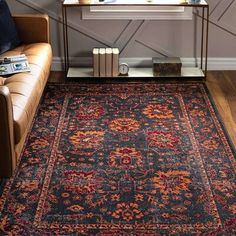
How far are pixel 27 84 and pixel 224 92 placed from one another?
1.72 meters

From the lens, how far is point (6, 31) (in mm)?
3922

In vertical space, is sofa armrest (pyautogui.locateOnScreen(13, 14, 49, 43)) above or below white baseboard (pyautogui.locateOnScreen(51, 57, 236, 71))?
above

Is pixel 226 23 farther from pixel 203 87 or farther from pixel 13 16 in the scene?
pixel 13 16

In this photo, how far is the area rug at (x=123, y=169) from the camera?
2584mm

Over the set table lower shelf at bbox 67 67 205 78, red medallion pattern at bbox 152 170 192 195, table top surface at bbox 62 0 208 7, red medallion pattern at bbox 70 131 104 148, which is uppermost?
table top surface at bbox 62 0 208 7

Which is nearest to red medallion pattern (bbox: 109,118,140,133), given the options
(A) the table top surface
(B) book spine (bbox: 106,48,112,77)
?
(B) book spine (bbox: 106,48,112,77)

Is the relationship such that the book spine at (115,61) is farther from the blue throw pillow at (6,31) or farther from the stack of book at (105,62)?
the blue throw pillow at (6,31)

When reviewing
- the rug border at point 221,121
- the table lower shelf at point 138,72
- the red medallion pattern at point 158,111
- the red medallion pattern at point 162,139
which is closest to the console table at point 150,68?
the table lower shelf at point 138,72

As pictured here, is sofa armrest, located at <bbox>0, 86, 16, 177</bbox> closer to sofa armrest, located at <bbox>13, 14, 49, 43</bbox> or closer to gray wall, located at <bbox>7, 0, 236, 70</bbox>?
sofa armrest, located at <bbox>13, 14, 49, 43</bbox>

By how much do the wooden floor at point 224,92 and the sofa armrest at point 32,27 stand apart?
0.47 metres

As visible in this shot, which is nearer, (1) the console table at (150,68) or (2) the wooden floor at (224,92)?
(2) the wooden floor at (224,92)

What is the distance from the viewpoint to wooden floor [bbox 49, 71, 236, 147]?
369 cm

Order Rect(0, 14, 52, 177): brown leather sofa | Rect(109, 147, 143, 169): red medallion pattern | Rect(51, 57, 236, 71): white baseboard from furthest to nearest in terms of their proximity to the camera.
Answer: Rect(51, 57, 236, 71): white baseboard
Rect(109, 147, 143, 169): red medallion pattern
Rect(0, 14, 52, 177): brown leather sofa

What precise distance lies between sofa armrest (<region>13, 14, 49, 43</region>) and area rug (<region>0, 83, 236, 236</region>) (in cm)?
44
